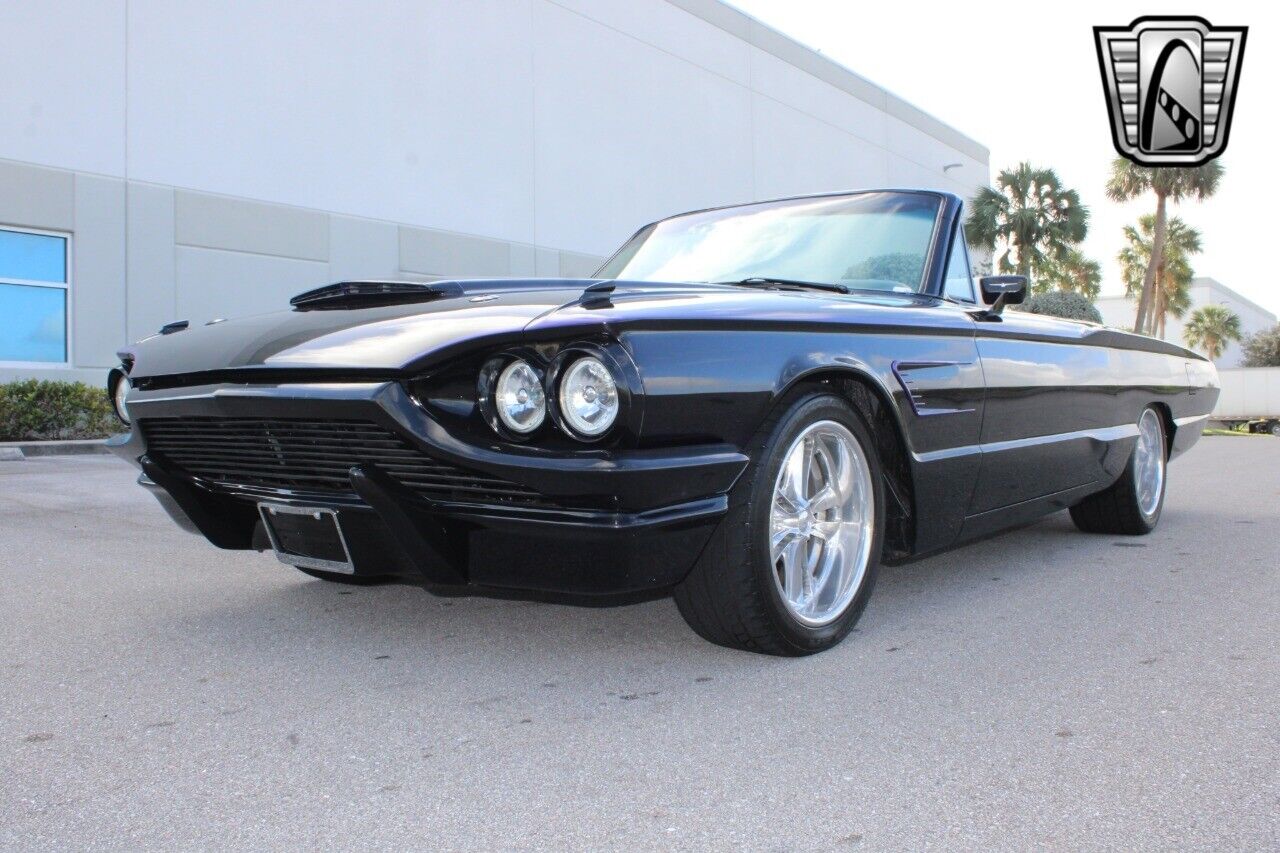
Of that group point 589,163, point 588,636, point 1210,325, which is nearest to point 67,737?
point 588,636

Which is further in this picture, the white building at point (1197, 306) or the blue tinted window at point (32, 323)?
the white building at point (1197, 306)

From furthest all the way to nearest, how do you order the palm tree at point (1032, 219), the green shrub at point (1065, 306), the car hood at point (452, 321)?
the palm tree at point (1032, 219)
the green shrub at point (1065, 306)
the car hood at point (452, 321)

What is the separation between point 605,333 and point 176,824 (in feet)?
4.14

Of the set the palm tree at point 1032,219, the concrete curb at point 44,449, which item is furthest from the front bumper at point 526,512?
the palm tree at point 1032,219

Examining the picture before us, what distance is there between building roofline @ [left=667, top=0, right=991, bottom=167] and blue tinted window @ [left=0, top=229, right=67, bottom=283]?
554 inches

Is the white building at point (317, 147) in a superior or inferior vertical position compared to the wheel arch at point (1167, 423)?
superior

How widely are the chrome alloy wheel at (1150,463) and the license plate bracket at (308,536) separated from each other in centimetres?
396

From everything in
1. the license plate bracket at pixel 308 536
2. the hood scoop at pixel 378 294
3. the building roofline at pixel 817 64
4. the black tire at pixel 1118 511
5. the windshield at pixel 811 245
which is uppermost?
the building roofline at pixel 817 64

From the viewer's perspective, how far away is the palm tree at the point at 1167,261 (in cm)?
4916

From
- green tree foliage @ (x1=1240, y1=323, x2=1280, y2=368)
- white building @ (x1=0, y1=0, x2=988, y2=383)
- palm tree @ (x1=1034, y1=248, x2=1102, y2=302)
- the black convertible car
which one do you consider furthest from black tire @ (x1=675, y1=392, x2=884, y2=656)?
green tree foliage @ (x1=1240, y1=323, x2=1280, y2=368)

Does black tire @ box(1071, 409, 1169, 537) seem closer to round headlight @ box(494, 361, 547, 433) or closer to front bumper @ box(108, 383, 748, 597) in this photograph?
front bumper @ box(108, 383, 748, 597)

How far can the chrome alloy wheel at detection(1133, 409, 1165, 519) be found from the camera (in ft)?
17.7

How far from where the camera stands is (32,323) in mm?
13859

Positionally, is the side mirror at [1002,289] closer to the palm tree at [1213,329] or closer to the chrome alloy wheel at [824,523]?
the chrome alloy wheel at [824,523]
